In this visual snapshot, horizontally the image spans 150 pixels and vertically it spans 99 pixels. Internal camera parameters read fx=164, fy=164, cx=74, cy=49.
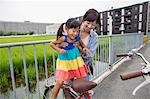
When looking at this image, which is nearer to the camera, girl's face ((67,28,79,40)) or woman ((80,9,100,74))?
girl's face ((67,28,79,40))

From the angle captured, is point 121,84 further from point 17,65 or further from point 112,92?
point 17,65

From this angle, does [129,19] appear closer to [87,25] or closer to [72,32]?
[87,25]

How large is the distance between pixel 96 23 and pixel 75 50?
364mm

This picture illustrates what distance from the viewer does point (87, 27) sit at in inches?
64.1

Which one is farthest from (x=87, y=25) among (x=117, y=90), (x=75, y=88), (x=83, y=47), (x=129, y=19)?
(x=129, y=19)

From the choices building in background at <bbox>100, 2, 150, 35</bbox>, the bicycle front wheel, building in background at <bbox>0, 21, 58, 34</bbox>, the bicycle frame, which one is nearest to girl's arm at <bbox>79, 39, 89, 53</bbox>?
the bicycle frame

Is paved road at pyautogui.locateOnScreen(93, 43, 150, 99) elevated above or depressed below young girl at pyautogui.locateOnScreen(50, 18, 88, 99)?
below

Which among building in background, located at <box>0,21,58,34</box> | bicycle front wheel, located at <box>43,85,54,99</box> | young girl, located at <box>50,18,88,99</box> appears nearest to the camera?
young girl, located at <box>50,18,88,99</box>

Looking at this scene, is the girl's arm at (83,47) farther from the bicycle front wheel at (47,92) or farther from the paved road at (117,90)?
the paved road at (117,90)

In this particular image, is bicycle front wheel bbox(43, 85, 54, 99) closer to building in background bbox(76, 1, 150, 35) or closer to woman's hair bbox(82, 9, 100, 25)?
woman's hair bbox(82, 9, 100, 25)

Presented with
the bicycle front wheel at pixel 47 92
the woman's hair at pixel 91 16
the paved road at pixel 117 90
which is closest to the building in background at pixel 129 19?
the paved road at pixel 117 90

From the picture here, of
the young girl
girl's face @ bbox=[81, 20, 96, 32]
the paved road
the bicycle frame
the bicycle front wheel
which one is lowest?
the paved road

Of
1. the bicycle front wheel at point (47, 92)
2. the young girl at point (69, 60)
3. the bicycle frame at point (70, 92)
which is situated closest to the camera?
the young girl at point (69, 60)

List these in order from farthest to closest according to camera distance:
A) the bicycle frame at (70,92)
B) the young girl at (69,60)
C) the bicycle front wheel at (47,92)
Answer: the bicycle front wheel at (47,92) < the bicycle frame at (70,92) < the young girl at (69,60)
